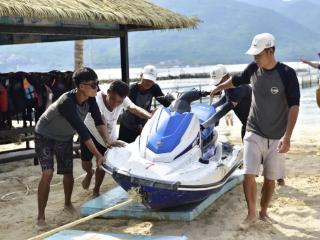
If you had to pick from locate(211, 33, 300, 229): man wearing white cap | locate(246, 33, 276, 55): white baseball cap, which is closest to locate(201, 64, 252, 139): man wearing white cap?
locate(211, 33, 300, 229): man wearing white cap

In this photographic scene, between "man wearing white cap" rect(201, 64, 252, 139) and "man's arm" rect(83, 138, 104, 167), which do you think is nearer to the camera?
"man's arm" rect(83, 138, 104, 167)

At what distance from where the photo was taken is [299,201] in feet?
19.4

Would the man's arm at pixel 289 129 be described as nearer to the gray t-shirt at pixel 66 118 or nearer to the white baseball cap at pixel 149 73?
the gray t-shirt at pixel 66 118

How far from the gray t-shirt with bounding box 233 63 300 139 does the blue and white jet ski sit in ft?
1.94

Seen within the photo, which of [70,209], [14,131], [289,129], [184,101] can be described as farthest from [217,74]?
[14,131]

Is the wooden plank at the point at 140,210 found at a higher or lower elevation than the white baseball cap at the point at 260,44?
lower

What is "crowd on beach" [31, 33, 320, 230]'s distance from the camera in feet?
15.6

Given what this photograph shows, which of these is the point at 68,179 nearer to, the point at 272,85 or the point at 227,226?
the point at 227,226

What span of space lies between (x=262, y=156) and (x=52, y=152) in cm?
213

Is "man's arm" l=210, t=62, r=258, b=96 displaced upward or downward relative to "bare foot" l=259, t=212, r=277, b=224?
upward

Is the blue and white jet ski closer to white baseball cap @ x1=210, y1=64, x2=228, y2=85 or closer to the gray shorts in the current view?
the gray shorts

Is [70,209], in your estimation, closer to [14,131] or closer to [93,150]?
[93,150]

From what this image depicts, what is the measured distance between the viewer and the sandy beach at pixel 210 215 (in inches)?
194

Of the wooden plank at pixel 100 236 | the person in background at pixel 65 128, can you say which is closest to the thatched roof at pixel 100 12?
the person in background at pixel 65 128
